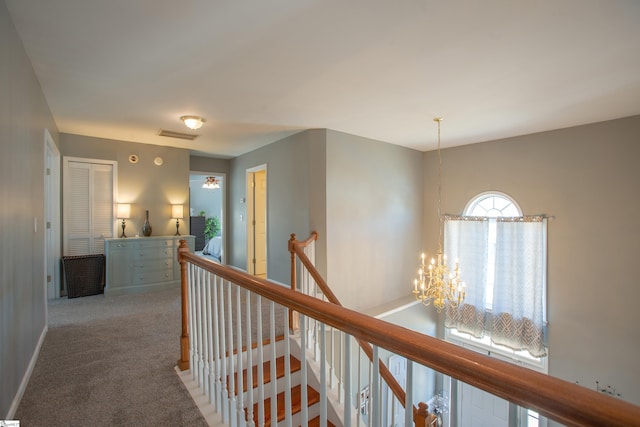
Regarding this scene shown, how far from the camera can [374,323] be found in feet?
2.91

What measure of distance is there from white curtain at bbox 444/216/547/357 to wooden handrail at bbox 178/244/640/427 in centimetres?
444

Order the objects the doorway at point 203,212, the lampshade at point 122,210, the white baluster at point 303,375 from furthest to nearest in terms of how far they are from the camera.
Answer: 1. the doorway at point 203,212
2. the lampshade at point 122,210
3. the white baluster at point 303,375

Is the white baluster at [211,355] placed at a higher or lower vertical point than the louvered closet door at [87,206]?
lower

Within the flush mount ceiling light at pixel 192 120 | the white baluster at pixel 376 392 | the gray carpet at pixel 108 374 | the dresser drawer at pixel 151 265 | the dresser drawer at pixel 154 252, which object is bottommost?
the gray carpet at pixel 108 374

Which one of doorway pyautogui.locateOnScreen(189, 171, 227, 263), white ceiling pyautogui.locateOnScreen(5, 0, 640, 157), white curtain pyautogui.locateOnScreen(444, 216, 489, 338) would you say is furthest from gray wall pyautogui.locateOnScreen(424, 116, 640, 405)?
doorway pyautogui.locateOnScreen(189, 171, 227, 263)

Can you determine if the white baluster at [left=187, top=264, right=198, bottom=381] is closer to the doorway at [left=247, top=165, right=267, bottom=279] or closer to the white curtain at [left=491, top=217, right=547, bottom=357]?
the doorway at [left=247, top=165, right=267, bottom=279]

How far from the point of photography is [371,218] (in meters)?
4.69

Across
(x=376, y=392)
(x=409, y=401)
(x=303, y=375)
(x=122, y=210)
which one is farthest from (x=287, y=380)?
(x=122, y=210)

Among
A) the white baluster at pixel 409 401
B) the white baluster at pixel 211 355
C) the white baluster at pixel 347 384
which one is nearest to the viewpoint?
the white baluster at pixel 409 401

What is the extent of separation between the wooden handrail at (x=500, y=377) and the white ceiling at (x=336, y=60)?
1.70 meters

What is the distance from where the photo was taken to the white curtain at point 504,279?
4238 millimetres

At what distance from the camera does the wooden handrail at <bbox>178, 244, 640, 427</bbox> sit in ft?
1.73

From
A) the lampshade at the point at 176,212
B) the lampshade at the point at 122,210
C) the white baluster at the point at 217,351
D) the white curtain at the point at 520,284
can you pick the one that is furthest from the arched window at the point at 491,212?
the lampshade at the point at 122,210

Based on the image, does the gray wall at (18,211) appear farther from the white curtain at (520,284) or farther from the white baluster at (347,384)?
the white curtain at (520,284)
